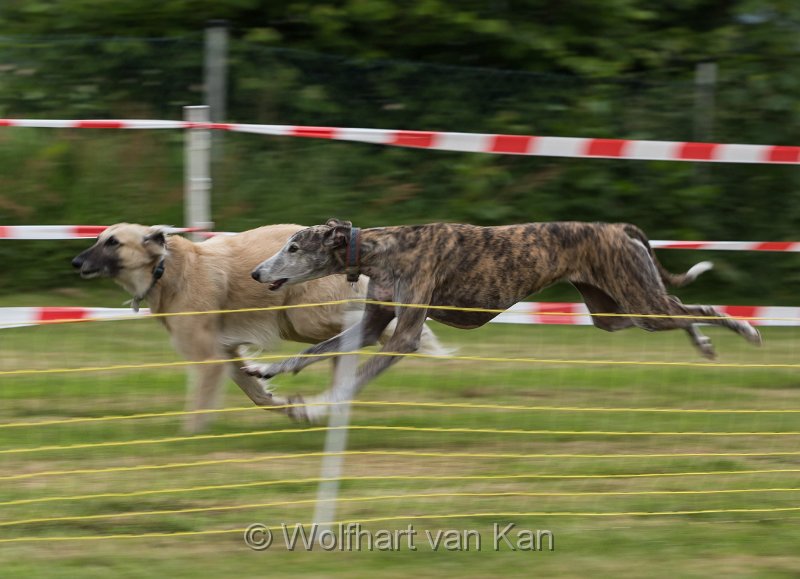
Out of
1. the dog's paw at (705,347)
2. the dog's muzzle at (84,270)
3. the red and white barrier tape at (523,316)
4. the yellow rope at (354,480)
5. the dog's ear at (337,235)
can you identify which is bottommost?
the red and white barrier tape at (523,316)

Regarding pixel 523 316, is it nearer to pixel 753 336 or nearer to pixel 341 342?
pixel 753 336

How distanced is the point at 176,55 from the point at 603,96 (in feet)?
12.6

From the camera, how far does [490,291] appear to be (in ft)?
22.6

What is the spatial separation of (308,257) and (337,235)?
199 mm

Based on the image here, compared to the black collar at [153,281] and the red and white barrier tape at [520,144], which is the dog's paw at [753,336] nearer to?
the red and white barrier tape at [520,144]

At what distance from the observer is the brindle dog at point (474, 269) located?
6.62 metres

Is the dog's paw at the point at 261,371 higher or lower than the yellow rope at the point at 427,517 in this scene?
higher

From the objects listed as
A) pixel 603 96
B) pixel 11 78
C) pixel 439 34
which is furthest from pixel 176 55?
pixel 603 96

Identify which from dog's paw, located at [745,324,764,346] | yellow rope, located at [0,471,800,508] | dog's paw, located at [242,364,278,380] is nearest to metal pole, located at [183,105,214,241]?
dog's paw, located at [242,364,278,380]

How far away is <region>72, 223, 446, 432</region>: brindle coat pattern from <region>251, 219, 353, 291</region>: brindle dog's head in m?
0.43

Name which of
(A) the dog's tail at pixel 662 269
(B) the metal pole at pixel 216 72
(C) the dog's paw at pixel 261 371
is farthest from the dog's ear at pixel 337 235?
(B) the metal pole at pixel 216 72

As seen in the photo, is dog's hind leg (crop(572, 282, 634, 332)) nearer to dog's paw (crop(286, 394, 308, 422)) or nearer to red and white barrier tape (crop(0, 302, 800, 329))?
red and white barrier tape (crop(0, 302, 800, 329))

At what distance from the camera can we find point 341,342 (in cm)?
646

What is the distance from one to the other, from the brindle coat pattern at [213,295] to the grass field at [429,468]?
31 cm
